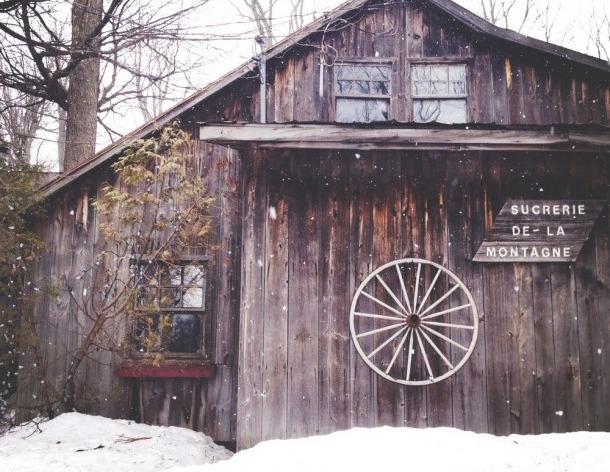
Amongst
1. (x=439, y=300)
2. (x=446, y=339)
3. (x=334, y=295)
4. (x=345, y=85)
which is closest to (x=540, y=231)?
(x=439, y=300)

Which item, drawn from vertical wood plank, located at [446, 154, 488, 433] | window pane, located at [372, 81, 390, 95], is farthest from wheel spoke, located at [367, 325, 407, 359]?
window pane, located at [372, 81, 390, 95]

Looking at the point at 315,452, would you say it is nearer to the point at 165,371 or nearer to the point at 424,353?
the point at 424,353

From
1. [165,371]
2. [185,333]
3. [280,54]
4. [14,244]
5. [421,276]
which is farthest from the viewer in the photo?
[280,54]

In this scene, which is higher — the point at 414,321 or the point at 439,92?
the point at 439,92

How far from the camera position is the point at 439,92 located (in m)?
7.75

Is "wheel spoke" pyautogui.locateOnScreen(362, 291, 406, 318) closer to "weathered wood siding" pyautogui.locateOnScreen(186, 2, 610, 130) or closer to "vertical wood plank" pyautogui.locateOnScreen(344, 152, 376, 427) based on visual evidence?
"vertical wood plank" pyautogui.locateOnScreen(344, 152, 376, 427)

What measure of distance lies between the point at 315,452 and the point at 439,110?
5323 mm

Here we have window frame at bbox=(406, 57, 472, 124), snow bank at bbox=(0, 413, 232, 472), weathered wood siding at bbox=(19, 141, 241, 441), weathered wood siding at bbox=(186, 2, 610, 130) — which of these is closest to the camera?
snow bank at bbox=(0, 413, 232, 472)

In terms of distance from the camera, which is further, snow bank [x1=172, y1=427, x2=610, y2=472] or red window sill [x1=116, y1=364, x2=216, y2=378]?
red window sill [x1=116, y1=364, x2=216, y2=378]

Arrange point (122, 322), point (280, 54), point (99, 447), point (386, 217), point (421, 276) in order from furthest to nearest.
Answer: point (280, 54) < point (122, 322) < point (386, 217) < point (421, 276) < point (99, 447)

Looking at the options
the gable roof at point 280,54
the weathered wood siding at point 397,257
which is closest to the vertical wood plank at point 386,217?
the weathered wood siding at point 397,257

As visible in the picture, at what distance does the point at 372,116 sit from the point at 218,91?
2294 millimetres

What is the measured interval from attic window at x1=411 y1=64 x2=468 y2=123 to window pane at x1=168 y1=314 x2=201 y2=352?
4402 mm

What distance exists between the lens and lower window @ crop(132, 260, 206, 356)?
7207 mm
